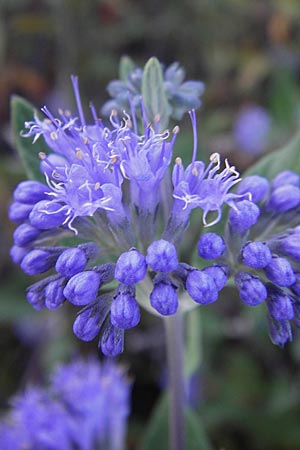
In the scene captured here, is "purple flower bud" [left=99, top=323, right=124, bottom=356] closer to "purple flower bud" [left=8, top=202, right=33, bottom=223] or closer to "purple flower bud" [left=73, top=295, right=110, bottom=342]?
"purple flower bud" [left=73, top=295, right=110, bottom=342]

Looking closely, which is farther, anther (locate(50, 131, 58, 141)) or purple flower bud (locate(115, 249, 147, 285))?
anther (locate(50, 131, 58, 141))

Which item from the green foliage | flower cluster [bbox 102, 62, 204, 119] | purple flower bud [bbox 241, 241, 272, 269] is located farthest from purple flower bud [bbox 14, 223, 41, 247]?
the green foliage

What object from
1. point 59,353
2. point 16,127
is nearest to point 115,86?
point 16,127

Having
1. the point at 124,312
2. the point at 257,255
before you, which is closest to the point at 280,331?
the point at 257,255

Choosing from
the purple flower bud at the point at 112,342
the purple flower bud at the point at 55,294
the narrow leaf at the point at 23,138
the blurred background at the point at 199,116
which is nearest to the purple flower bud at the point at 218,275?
the purple flower bud at the point at 112,342

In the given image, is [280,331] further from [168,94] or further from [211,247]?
[168,94]

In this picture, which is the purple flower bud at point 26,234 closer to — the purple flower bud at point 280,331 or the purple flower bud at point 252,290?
the purple flower bud at point 252,290

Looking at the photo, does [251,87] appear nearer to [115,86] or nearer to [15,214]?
[115,86]
